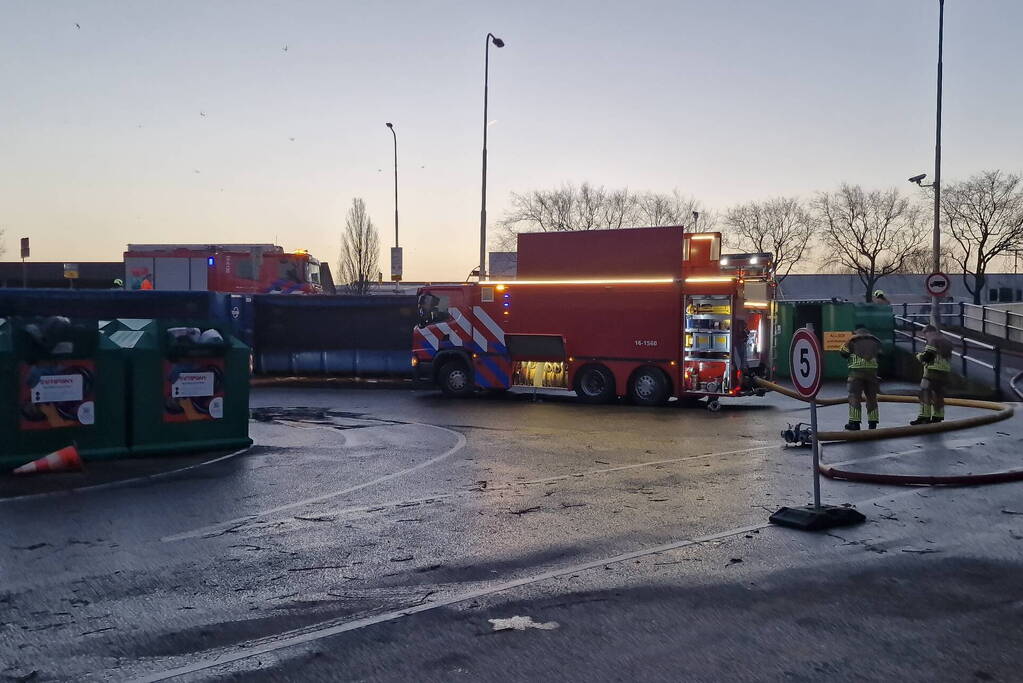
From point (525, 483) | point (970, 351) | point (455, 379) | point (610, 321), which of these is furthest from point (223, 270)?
point (525, 483)

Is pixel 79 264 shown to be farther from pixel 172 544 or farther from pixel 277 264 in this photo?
pixel 172 544

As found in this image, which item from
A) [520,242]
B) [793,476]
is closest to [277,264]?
[520,242]

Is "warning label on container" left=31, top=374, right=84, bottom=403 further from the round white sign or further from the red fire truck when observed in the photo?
the red fire truck

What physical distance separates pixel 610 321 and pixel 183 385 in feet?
30.3

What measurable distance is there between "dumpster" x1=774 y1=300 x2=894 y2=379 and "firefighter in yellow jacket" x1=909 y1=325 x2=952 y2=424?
34.7 feet

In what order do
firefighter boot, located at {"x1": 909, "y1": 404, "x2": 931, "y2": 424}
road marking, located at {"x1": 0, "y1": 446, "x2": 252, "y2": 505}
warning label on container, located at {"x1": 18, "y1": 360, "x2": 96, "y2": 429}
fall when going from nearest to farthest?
1. road marking, located at {"x1": 0, "y1": 446, "x2": 252, "y2": 505}
2. warning label on container, located at {"x1": 18, "y1": 360, "x2": 96, "y2": 429}
3. firefighter boot, located at {"x1": 909, "y1": 404, "x2": 931, "y2": 424}

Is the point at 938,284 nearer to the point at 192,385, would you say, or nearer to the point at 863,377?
the point at 863,377

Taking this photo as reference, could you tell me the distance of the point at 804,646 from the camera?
5.09m

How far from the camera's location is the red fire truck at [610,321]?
18156mm

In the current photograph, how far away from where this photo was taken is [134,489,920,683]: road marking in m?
4.80

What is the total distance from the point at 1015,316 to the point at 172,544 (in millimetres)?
32642

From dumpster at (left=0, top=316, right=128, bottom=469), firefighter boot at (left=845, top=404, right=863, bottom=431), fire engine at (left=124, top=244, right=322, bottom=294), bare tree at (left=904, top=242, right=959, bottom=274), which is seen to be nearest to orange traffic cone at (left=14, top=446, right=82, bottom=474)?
dumpster at (left=0, top=316, right=128, bottom=469)

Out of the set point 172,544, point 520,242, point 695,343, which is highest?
point 520,242

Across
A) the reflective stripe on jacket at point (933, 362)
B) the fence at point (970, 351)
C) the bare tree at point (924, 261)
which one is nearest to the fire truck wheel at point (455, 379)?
the reflective stripe on jacket at point (933, 362)
